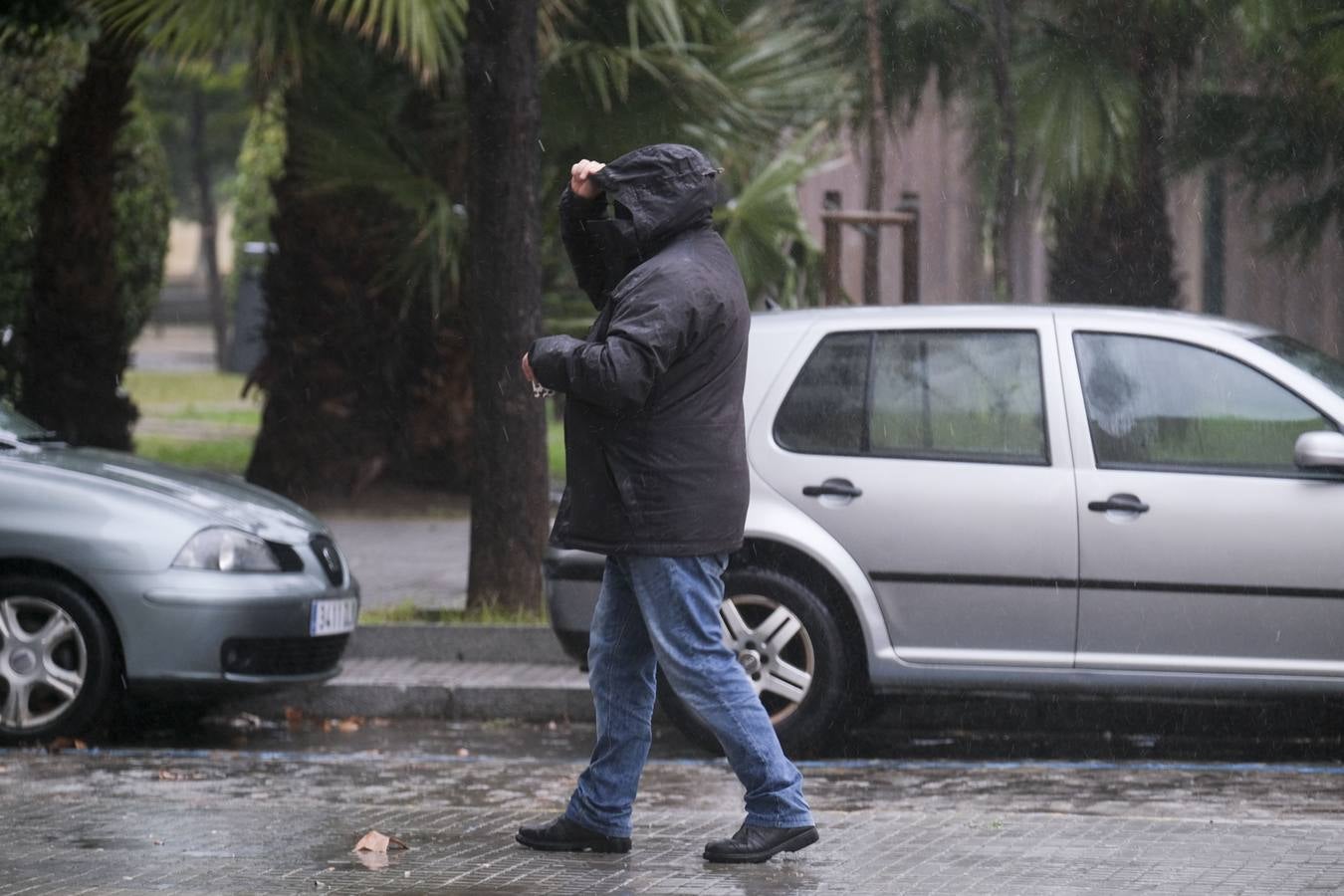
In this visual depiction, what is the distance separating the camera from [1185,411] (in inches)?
289

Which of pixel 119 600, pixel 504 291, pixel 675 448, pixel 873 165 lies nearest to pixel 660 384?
pixel 675 448

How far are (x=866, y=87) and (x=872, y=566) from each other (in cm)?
932

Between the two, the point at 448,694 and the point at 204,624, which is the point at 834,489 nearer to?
the point at 448,694

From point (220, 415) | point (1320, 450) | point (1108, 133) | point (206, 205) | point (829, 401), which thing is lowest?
point (220, 415)

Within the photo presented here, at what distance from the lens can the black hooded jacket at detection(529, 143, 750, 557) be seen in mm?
5254

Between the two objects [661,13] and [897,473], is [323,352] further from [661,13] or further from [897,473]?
[897,473]

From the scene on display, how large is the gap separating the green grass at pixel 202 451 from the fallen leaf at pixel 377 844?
12.0 metres

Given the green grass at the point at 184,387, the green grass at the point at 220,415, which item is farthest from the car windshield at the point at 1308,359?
the green grass at the point at 184,387

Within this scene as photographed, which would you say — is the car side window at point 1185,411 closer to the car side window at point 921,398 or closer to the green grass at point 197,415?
the car side window at point 921,398

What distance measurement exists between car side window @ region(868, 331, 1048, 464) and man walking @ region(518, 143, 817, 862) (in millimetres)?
2052

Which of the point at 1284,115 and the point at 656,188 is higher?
the point at 1284,115

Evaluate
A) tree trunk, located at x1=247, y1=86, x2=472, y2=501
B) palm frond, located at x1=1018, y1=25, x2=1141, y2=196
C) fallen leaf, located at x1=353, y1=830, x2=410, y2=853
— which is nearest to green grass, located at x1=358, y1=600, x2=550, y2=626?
fallen leaf, located at x1=353, y1=830, x2=410, y2=853

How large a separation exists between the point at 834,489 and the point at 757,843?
220cm

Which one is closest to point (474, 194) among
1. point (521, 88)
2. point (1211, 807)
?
point (521, 88)
